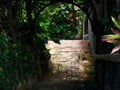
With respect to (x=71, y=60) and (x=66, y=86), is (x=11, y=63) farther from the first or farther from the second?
(x=71, y=60)

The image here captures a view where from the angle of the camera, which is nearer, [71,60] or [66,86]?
[66,86]

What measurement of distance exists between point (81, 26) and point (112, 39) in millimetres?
7061

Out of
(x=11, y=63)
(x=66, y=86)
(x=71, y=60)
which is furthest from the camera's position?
(x=71, y=60)

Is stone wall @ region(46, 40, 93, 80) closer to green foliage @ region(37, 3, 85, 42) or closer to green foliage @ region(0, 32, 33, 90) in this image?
green foliage @ region(37, 3, 85, 42)

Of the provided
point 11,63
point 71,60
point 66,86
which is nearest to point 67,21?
point 71,60

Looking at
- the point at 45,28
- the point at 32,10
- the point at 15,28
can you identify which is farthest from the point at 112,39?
the point at 45,28

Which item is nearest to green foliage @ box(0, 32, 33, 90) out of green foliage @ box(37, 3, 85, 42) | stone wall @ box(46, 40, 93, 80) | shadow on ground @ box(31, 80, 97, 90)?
shadow on ground @ box(31, 80, 97, 90)

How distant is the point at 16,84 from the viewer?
4.05 m

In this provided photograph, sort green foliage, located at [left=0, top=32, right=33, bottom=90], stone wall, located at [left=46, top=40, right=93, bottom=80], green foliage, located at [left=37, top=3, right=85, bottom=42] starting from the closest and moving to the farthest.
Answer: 1. green foliage, located at [left=0, top=32, right=33, bottom=90]
2. stone wall, located at [left=46, top=40, right=93, bottom=80]
3. green foliage, located at [left=37, top=3, right=85, bottom=42]

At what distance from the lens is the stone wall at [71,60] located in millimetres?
6191

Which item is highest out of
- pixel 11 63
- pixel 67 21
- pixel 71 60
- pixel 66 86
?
pixel 67 21

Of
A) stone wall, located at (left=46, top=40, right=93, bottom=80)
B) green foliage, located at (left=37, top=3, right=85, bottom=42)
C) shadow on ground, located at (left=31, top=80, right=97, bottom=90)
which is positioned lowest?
shadow on ground, located at (left=31, top=80, right=97, bottom=90)

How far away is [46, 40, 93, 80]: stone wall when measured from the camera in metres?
6.19

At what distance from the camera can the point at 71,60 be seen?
693 centimetres
